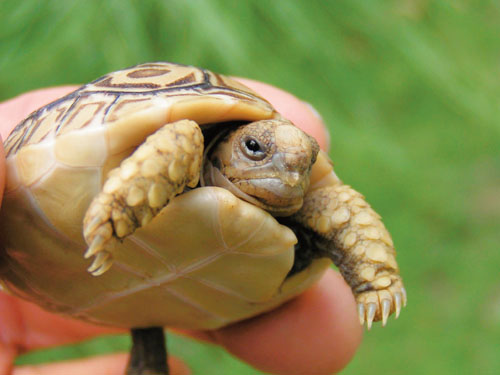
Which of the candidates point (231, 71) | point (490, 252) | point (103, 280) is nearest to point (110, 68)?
point (231, 71)

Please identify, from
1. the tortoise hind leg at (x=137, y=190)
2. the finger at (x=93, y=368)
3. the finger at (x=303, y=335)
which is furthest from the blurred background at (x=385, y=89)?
the tortoise hind leg at (x=137, y=190)

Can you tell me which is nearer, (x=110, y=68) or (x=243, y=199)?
(x=243, y=199)

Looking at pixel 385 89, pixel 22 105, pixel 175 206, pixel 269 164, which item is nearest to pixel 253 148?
pixel 269 164

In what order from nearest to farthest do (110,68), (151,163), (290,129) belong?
(151,163), (290,129), (110,68)

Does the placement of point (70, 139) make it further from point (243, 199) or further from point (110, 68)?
point (110, 68)

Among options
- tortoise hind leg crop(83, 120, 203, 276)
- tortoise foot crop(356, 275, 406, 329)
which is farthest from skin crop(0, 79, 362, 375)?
tortoise hind leg crop(83, 120, 203, 276)

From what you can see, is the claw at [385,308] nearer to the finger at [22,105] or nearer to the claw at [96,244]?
the claw at [96,244]
